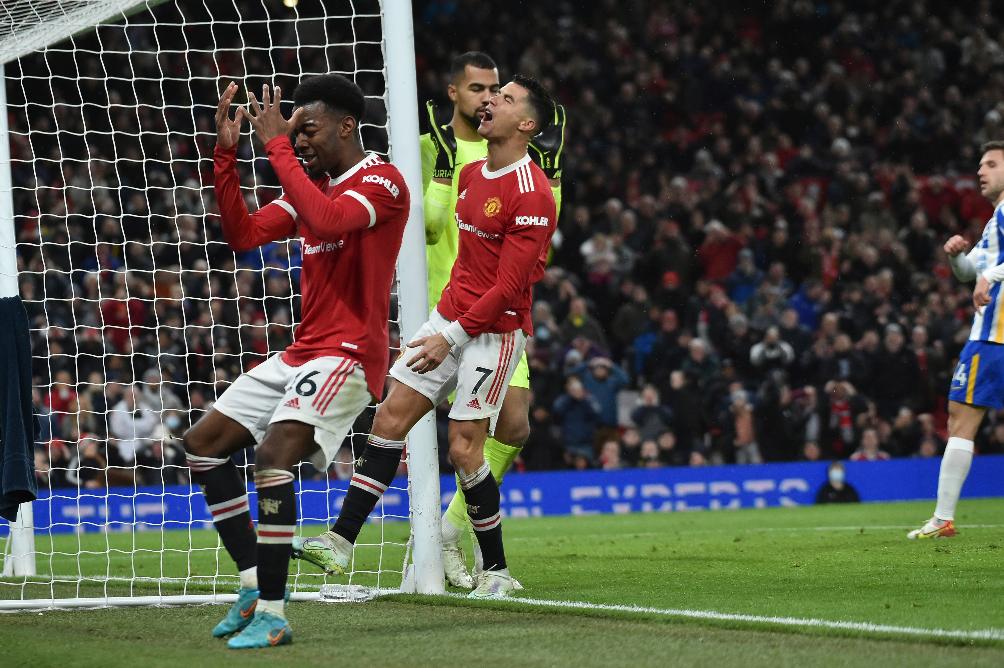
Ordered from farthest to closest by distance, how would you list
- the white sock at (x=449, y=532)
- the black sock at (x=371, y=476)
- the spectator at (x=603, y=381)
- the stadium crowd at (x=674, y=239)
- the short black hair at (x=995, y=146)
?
the spectator at (x=603, y=381)
the stadium crowd at (x=674, y=239)
the short black hair at (x=995, y=146)
the white sock at (x=449, y=532)
the black sock at (x=371, y=476)

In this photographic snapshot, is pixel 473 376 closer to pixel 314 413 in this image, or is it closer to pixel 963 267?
pixel 314 413

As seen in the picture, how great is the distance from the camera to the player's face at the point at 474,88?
24.3 feet

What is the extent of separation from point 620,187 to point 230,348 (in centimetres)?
783

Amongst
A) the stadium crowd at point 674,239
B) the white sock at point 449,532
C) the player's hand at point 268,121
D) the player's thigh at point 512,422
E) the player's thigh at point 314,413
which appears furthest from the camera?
the stadium crowd at point 674,239

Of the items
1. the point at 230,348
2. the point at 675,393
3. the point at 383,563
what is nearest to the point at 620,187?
the point at 675,393

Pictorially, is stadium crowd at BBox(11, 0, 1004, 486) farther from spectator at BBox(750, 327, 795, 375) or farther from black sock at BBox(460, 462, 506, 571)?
black sock at BBox(460, 462, 506, 571)

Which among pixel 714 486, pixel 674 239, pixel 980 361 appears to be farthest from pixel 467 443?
pixel 674 239

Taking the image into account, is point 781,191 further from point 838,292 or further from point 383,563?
point 383,563

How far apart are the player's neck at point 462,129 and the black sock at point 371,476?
2.07m

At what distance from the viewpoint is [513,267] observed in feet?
19.7

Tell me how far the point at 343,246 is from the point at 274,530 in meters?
1.13

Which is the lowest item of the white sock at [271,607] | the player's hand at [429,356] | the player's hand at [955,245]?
the white sock at [271,607]

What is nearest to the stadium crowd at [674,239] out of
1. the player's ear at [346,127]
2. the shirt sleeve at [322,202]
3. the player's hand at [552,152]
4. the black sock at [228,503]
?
the player's hand at [552,152]

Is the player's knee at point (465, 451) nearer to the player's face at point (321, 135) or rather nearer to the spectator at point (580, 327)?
the player's face at point (321, 135)
